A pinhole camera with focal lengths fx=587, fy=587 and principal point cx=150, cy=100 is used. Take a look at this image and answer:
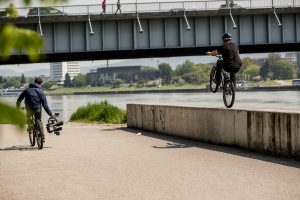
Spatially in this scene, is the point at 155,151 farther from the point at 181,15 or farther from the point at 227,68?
the point at 181,15

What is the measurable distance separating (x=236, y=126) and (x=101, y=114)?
1884cm

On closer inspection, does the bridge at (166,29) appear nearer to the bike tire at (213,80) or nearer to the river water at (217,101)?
the river water at (217,101)

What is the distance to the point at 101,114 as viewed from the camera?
103 feet

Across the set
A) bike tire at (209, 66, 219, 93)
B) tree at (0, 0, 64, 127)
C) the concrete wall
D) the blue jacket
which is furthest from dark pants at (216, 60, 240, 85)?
tree at (0, 0, 64, 127)

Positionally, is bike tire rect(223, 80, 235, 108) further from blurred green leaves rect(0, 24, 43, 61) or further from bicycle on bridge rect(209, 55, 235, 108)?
blurred green leaves rect(0, 24, 43, 61)

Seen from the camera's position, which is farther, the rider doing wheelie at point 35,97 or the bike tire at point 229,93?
the rider doing wheelie at point 35,97

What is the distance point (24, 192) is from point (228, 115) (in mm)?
6739

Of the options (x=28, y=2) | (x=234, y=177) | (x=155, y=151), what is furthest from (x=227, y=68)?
(x=28, y=2)

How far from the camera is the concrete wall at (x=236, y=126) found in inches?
420

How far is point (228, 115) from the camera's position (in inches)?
527

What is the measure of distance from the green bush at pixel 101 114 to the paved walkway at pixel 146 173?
1538cm

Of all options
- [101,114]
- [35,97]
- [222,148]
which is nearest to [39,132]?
[35,97]

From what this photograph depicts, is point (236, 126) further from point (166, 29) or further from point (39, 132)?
point (166, 29)

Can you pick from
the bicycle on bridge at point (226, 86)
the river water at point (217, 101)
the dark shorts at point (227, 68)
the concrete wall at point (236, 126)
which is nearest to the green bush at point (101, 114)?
the river water at point (217, 101)
